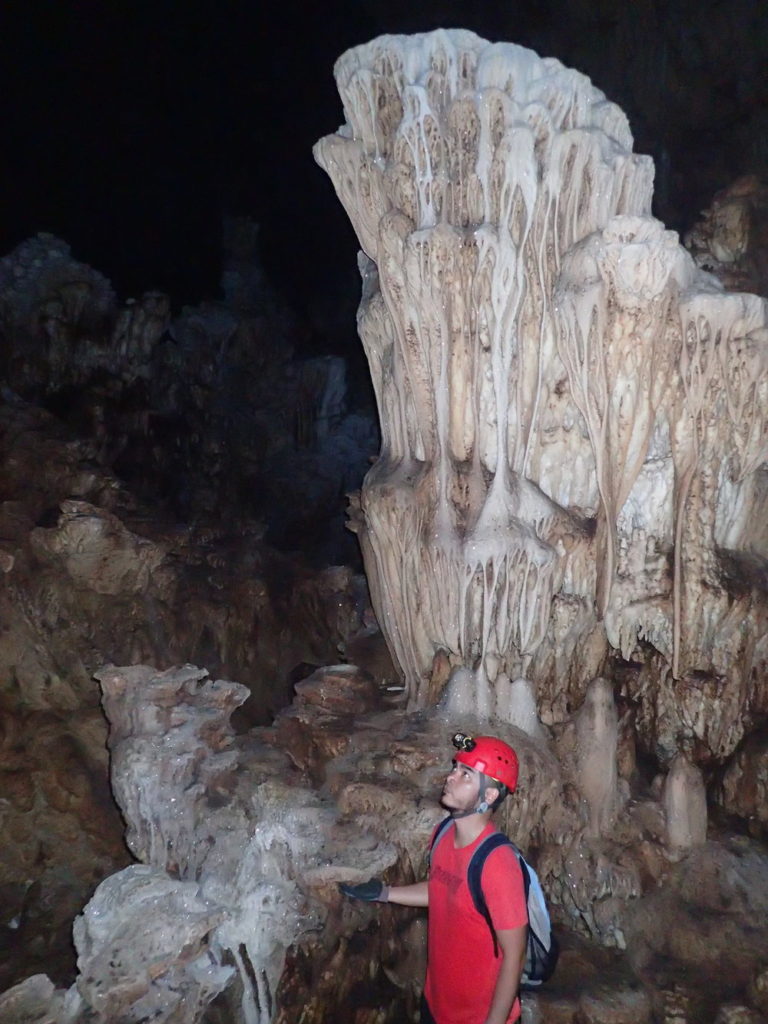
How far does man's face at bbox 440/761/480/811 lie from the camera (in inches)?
86.7

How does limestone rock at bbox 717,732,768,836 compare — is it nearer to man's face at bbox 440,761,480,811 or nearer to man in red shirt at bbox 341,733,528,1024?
man in red shirt at bbox 341,733,528,1024

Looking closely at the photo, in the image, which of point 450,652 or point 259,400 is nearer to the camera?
point 450,652

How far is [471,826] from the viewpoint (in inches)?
86.3

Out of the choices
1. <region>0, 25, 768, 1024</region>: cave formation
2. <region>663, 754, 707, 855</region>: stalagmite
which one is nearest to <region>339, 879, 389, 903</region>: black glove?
<region>0, 25, 768, 1024</region>: cave formation

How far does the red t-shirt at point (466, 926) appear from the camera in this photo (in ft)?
6.67

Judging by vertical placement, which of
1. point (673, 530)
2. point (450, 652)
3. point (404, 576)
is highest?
point (673, 530)

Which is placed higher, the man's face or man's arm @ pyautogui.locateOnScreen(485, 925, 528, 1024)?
the man's face

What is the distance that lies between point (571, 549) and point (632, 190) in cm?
232

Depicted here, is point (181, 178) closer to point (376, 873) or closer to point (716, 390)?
point (716, 390)

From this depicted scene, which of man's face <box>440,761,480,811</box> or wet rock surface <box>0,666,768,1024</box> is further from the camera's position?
wet rock surface <box>0,666,768,1024</box>

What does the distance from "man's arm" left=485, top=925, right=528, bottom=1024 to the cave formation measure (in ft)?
6.67

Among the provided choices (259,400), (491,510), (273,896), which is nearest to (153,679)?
(273,896)

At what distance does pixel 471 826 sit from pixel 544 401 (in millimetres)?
3488

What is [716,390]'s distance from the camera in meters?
4.79
